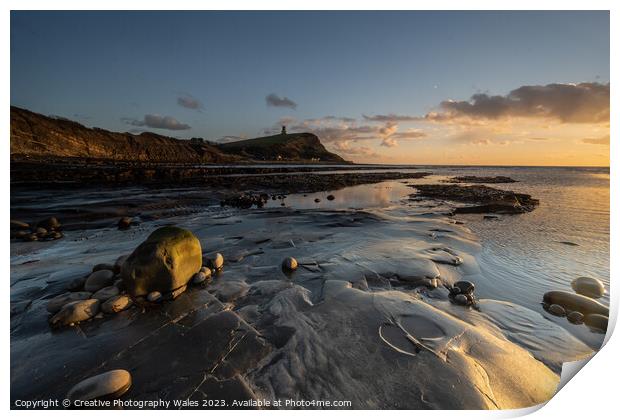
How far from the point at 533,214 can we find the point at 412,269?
11.8 m

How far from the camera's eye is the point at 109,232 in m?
8.70

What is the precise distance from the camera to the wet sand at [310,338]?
8.64 feet

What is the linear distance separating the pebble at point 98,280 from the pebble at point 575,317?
7.80 metres

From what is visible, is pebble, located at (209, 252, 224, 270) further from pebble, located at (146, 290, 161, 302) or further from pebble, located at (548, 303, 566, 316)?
pebble, located at (548, 303, 566, 316)

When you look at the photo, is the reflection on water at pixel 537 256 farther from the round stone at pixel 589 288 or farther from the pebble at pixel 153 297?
the pebble at pixel 153 297

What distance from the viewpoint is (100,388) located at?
2.46 meters

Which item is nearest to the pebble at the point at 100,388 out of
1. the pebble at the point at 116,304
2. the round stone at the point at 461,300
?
the pebble at the point at 116,304

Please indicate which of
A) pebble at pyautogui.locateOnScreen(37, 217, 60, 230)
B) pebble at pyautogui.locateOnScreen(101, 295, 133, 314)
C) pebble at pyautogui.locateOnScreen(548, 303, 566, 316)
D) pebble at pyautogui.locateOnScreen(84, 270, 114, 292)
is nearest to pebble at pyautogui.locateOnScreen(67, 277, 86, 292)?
pebble at pyautogui.locateOnScreen(84, 270, 114, 292)

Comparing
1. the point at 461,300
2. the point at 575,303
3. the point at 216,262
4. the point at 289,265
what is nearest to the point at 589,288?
the point at 575,303

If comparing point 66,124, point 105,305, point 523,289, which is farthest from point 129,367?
point 66,124

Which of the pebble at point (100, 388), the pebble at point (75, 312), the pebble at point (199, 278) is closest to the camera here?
the pebble at point (100, 388)

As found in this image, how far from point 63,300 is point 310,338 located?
3.96 meters

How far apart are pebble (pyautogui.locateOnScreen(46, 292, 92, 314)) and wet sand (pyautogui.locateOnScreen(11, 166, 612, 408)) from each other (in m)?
0.20
